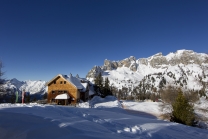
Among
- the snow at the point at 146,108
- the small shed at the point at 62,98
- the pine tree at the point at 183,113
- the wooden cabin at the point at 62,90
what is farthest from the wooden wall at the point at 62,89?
the pine tree at the point at 183,113

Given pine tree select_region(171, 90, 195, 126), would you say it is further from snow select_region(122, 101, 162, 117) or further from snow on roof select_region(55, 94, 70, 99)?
snow on roof select_region(55, 94, 70, 99)

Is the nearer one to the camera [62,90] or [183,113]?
[183,113]

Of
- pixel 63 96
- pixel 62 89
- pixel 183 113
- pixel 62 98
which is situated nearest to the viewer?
pixel 183 113

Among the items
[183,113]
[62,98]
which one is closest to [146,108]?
[183,113]

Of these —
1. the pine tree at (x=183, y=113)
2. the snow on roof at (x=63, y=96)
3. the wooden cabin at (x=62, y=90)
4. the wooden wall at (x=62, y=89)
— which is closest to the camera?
the pine tree at (x=183, y=113)

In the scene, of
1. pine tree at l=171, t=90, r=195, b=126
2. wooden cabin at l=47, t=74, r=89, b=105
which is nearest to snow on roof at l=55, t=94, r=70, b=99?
wooden cabin at l=47, t=74, r=89, b=105

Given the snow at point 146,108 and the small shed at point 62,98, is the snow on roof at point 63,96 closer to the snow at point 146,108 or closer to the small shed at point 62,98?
the small shed at point 62,98

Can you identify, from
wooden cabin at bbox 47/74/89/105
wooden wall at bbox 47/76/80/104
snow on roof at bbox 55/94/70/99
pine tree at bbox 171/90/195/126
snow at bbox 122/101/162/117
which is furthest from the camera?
wooden wall at bbox 47/76/80/104

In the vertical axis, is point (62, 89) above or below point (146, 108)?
above

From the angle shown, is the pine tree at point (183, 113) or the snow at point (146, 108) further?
the snow at point (146, 108)

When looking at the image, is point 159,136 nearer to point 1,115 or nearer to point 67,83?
point 1,115

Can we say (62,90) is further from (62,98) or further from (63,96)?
(62,98)

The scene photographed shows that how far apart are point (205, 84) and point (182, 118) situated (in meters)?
4.31

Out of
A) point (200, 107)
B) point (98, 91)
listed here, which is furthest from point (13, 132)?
point (98, 91)
